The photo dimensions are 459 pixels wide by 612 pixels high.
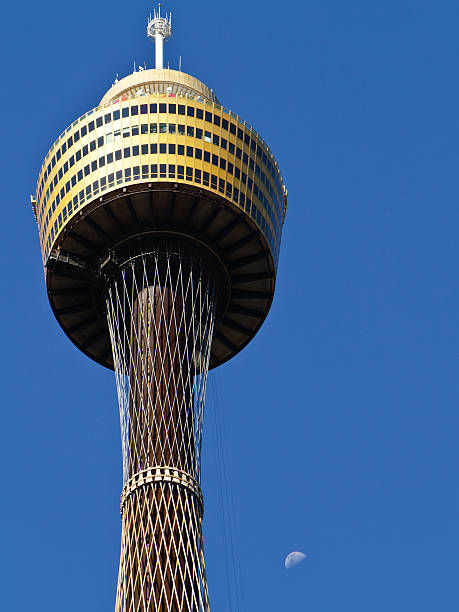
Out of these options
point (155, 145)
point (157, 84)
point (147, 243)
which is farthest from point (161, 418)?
point (157, 84)

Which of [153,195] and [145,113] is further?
[145,113]

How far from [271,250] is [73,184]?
16.1 metres

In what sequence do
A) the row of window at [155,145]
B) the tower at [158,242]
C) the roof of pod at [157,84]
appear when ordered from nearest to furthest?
the tower at [158,242], the row of window at [155,145], the roof of pod at [157,84]

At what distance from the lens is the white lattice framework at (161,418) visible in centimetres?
9625

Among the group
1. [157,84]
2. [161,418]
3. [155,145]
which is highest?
[157,84]

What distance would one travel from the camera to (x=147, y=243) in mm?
107875

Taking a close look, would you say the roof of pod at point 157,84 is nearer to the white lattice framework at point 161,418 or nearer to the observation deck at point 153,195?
the observation deck at point 153,195

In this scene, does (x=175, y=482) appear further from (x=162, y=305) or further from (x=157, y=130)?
(x=157, y=130)

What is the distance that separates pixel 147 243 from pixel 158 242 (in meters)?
0.85

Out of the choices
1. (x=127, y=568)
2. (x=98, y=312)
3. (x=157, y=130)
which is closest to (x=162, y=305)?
(x=98, y=312)

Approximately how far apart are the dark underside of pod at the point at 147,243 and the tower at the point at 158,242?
10cm

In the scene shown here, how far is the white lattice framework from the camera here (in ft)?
316

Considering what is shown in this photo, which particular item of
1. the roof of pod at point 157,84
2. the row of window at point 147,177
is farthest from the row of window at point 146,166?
the roof of pod at point 157,84

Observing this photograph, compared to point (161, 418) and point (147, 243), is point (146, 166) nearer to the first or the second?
point (147, 243)
